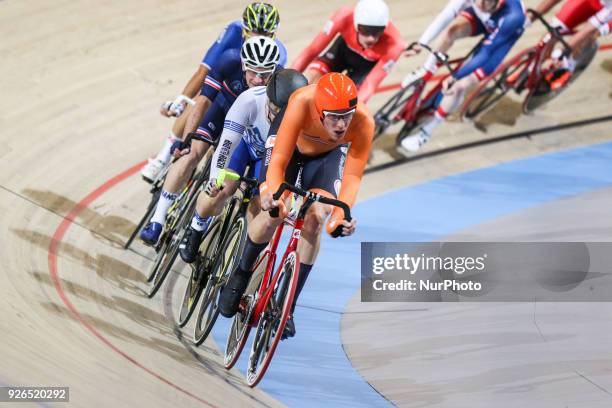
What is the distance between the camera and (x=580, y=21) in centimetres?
893

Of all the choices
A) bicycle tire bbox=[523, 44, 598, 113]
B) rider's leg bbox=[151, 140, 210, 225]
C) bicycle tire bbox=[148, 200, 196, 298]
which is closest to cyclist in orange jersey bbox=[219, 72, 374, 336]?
bicycle tire bbox=[148, 200, 196, 298]

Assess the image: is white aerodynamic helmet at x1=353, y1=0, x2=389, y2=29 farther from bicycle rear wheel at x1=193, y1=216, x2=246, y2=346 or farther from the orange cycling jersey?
the orange cycling jersey

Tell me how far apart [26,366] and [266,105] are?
1885mm

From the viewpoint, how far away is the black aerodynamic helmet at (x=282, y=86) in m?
5.39

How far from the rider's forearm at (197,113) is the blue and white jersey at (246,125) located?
793 mm

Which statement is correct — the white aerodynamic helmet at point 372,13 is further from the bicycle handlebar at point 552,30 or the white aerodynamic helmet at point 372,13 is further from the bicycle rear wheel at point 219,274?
the bicycle rear wheel at point 219,274

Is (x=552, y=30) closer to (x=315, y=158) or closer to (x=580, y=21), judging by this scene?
(x=580, y=21)

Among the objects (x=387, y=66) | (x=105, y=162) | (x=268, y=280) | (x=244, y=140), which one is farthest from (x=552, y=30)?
(x=268, y=280)

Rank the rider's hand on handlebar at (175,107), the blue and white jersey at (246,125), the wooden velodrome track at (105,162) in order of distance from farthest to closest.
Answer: the rider's hand on handlebar at (175,107) → the blue and white jersey at (246,125) → the wooden velodrome track at (105,162)

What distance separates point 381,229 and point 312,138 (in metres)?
2.64

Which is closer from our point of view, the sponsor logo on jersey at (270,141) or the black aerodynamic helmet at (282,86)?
the sponsor logo on jersey at (270,141)

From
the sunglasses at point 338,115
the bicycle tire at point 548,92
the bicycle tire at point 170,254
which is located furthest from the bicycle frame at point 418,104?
the sunglasses at point 338,115

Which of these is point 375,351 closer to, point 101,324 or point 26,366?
point 101,324

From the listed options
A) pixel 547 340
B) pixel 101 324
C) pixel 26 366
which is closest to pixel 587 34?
pixel 547 340
